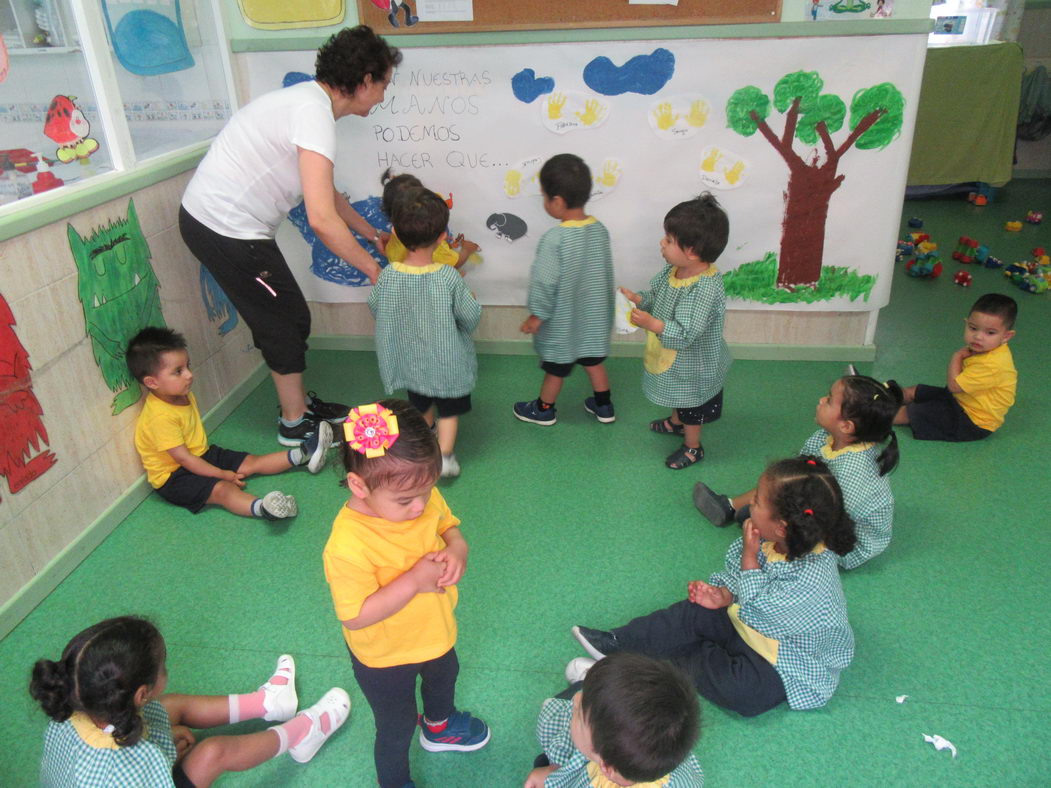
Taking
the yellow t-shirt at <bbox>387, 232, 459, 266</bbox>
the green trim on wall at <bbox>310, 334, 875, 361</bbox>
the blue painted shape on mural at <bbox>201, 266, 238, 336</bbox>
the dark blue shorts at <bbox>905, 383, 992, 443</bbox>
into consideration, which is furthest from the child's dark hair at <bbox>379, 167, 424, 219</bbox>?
the dark blue shorts at <bbox>905, 383, 992, 443</bbox>

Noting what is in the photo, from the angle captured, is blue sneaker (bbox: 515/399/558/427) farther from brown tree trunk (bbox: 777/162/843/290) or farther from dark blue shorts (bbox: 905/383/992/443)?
dark blue shorts (bbox: 905/383/992/443)

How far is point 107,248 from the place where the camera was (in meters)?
2.44

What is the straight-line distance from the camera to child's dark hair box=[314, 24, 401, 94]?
7.79 ft

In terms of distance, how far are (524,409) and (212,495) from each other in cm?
123

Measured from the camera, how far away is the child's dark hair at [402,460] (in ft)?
4.09

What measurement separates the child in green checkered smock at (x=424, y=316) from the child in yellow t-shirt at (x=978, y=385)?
5.89 feet

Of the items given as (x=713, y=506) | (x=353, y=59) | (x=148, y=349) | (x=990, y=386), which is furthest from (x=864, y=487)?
(x=148, y=349)

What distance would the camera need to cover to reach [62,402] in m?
2.27

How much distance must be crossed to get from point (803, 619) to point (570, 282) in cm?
145

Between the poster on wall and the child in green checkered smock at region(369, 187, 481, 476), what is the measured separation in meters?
0.90

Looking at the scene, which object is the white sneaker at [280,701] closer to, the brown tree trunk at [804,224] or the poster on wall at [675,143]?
the poster on wall at [675,143]

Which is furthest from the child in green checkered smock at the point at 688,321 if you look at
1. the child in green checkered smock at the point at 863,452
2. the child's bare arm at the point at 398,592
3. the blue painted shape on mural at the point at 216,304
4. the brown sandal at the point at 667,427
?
the blue painted shape on mural at the point at 216,304

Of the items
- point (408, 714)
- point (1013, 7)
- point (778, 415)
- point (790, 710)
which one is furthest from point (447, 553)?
point (1013, 7)

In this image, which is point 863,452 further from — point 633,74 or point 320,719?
point 633,74
